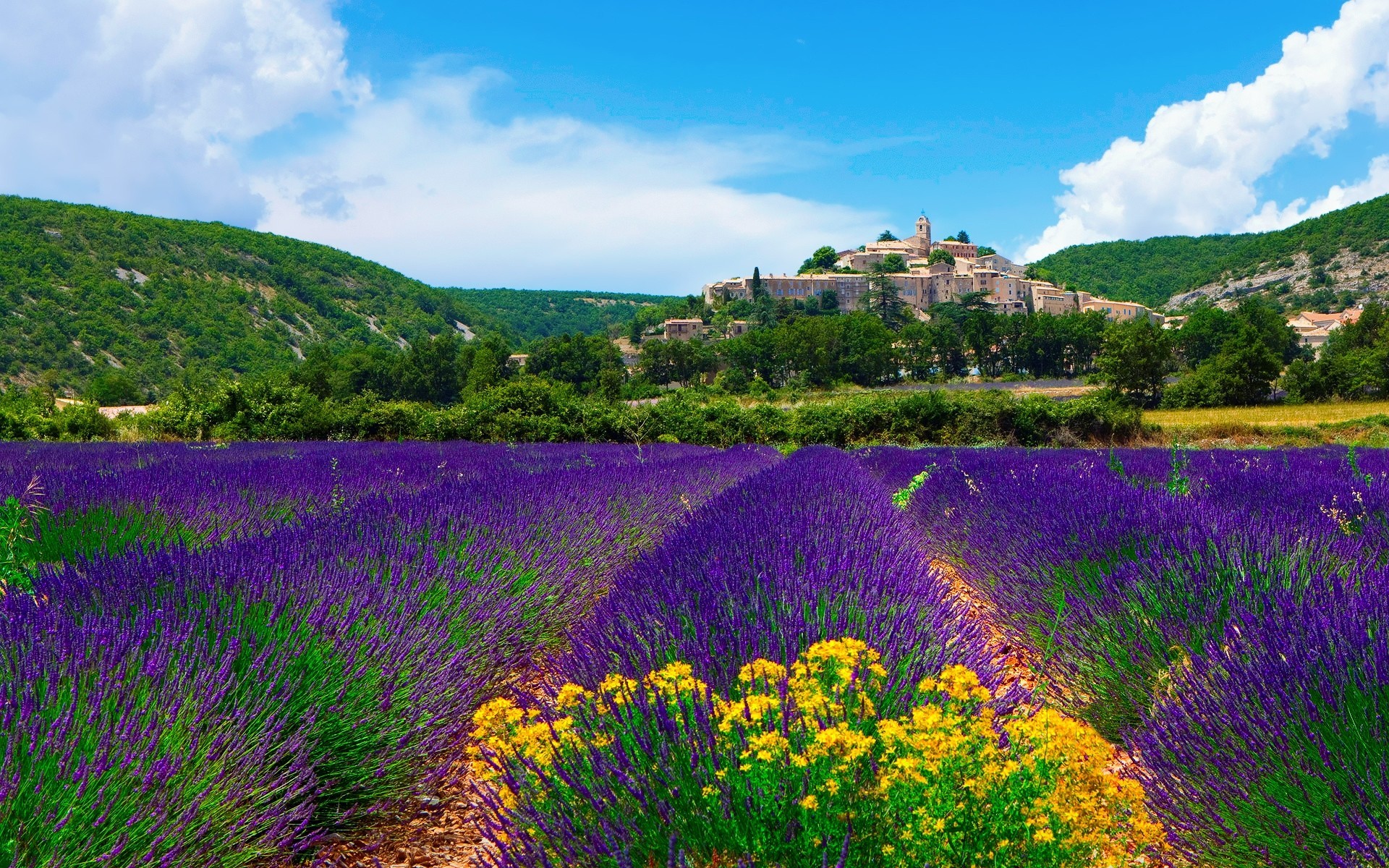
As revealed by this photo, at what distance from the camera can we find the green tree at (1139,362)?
34500mm

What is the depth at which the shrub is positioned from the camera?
4.21 ft

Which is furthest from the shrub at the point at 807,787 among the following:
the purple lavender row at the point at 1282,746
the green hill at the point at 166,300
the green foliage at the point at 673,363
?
the green foliage at the point at 673,363

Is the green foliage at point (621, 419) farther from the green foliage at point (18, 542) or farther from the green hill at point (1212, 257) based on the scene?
the green hill at point (1212, 257)

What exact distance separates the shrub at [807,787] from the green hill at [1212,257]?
444 ft

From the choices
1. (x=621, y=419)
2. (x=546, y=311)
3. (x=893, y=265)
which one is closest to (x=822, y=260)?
(x=893, y=265)

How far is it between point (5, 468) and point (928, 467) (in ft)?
31.0

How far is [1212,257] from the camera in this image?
427ft

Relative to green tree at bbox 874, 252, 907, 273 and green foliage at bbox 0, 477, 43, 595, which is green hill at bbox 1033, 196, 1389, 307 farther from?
green foliage at bbox 0, 477, 43, 595

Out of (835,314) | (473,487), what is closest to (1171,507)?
(473,487)

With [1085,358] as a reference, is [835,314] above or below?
above

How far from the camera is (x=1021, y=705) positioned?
212 cm

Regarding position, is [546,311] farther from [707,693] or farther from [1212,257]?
[707,693]

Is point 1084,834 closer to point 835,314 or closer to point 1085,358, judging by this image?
point 1085,358

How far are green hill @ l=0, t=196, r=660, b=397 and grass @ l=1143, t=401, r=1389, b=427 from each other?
4853 centimetres
